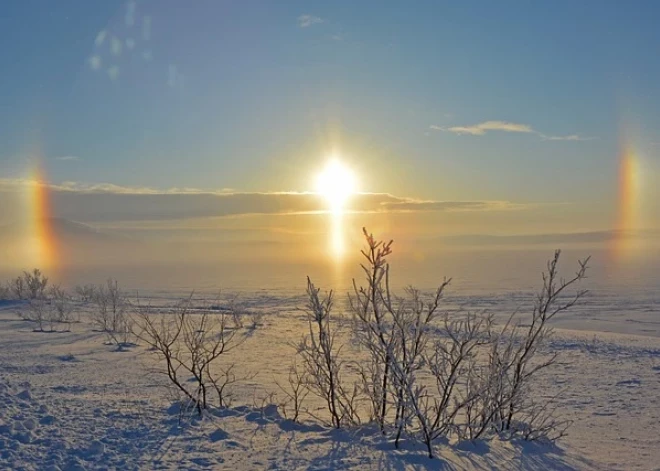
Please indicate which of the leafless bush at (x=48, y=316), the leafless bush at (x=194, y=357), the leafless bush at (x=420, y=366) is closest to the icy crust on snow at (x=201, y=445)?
the leafless bush at (x=420, y=366)

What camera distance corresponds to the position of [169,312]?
80.1ft

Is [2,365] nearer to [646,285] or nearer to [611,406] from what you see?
[611,406]

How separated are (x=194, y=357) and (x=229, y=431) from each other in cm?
191

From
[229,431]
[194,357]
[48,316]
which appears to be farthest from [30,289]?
[229,431]

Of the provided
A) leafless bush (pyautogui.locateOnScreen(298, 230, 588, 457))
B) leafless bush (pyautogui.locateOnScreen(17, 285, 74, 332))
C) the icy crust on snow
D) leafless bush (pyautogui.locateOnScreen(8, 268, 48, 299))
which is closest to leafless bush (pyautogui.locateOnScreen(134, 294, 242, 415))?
the icy crust on snow

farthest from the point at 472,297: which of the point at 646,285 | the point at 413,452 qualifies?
the point at 413,452

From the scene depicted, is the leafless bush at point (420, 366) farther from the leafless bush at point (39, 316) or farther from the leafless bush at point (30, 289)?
the leafless bush at point (30, 289)

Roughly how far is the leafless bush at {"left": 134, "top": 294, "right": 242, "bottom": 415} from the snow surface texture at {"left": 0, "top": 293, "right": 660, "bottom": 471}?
0.33m

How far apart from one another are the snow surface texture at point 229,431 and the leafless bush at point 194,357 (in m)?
0.33

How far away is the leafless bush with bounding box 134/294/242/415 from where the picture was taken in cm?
755

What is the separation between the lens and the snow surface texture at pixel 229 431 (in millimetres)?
5551

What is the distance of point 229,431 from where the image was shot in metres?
6.48

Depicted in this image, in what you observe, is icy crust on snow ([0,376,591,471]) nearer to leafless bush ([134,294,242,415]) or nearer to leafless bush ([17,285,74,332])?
leafless bush ([134,294,242,415])

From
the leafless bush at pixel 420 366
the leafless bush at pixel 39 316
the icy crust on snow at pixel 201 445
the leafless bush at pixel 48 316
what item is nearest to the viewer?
the icy crust on snow at pixel 201 445
